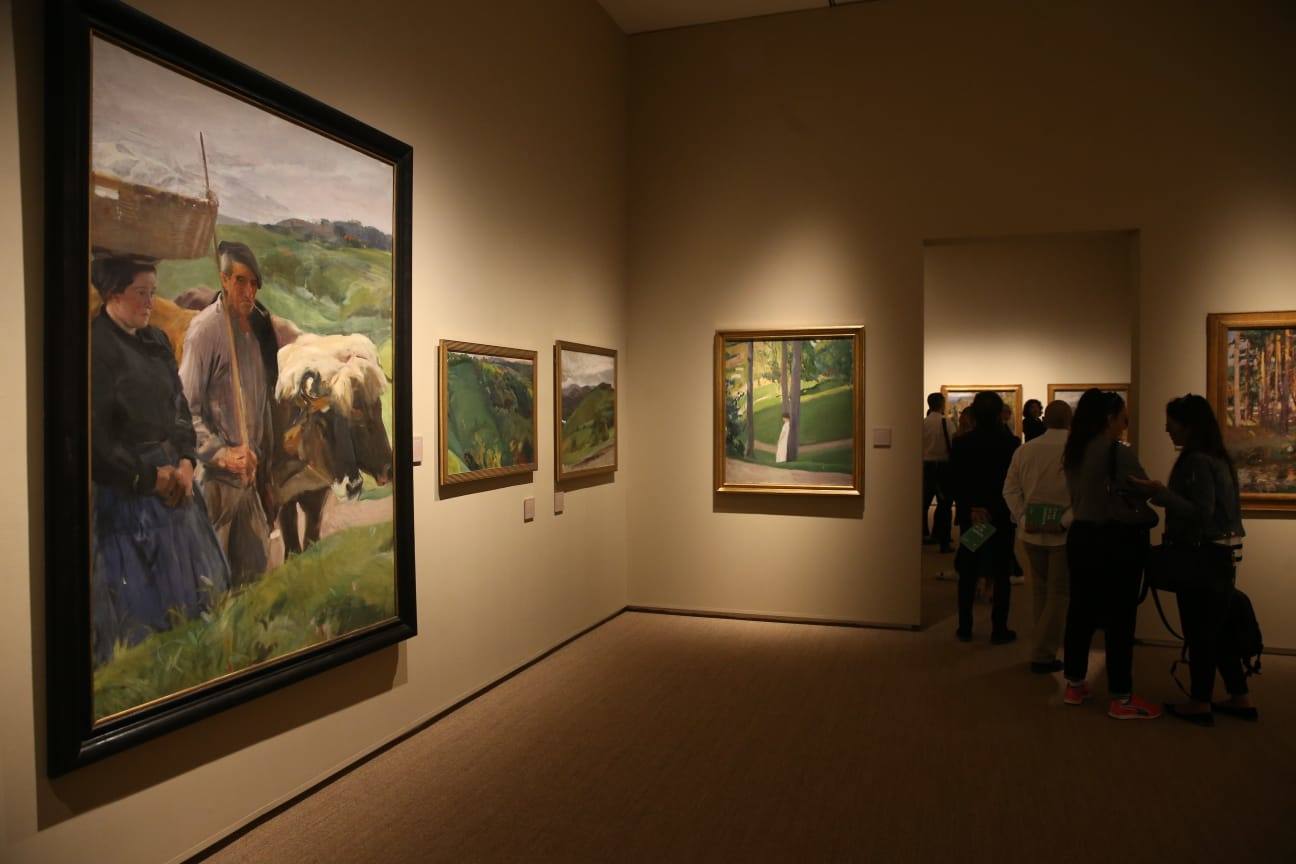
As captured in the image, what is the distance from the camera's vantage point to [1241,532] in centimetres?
509

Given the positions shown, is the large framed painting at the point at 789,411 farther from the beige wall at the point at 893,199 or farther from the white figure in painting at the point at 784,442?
the beige wall at the point at 893,199

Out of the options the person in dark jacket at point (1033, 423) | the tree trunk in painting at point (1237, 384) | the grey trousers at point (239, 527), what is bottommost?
the grey trousers at point (239, 527)

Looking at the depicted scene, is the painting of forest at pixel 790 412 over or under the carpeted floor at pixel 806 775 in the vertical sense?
over

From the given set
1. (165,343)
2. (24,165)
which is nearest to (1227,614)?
(165,343)

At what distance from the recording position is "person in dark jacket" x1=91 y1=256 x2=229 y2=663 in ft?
10.4

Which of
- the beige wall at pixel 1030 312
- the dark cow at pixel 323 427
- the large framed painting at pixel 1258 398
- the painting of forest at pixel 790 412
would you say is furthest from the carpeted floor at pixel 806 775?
the beige wall at pixel 1030 312

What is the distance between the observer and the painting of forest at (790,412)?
7711mm

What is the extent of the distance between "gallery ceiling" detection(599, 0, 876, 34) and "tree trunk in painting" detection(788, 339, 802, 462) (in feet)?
9.48

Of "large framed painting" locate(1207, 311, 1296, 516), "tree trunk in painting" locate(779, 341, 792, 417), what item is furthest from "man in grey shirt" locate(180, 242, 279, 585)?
"large framed painting" locate(1207, 311, 1296, 516)

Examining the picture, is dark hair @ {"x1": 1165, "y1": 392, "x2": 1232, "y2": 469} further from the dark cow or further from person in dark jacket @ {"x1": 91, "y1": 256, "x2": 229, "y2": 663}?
person in dark jacket @ {"x1": 91, "y1": 256, "x2": 229, "y2": 663}

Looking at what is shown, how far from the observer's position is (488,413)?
577 centimetres

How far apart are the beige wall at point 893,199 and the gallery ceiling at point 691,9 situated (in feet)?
0.37

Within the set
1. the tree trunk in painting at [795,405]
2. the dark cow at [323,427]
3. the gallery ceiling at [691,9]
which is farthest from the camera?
the tree trunk in painting at [795,405]

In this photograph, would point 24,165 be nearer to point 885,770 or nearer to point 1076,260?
point 885,770
